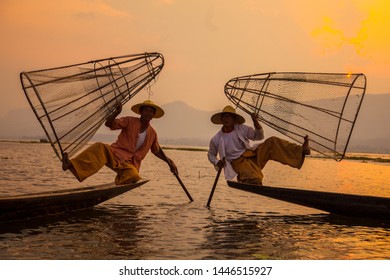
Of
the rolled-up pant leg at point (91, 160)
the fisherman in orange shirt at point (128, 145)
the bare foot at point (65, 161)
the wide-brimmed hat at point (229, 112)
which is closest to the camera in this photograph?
the bare foot at point (65, 161)

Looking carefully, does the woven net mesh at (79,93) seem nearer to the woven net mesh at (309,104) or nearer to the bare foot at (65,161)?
the bare foot at (65,161)

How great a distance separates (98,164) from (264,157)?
2.42m

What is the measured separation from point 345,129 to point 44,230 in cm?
441

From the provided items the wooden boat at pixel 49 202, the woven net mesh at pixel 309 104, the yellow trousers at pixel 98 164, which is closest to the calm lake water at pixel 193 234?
the wooden boat at pixel 49 202

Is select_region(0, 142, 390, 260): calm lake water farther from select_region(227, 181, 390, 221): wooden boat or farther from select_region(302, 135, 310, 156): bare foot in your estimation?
select_region(302, 135, 310, 156): bare foot

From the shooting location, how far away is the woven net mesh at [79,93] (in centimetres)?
703

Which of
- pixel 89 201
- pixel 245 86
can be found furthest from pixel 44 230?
pixel 245 86

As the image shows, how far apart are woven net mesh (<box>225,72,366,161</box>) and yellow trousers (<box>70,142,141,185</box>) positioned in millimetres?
1950

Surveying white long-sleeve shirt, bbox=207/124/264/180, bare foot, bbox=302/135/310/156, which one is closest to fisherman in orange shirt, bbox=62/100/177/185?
white long-sleeve shirt, bbox=207/124/264/180

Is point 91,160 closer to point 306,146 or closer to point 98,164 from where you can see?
point 98,164

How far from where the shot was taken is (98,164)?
739 centimetres

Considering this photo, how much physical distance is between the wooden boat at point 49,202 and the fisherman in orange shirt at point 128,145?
0.28 metres
